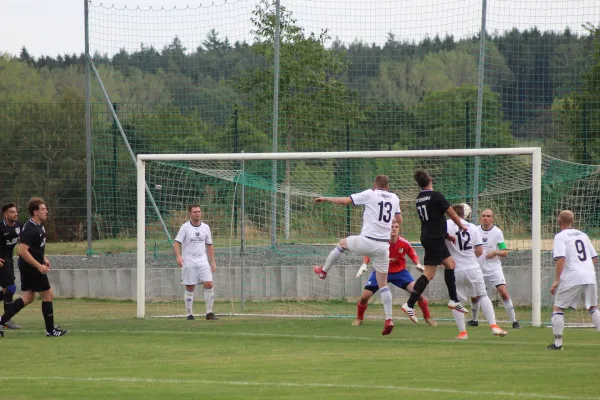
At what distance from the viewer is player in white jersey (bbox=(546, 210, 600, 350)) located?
37.4 ft

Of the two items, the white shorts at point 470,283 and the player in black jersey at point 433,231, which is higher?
the player in black jersey at point 433,231

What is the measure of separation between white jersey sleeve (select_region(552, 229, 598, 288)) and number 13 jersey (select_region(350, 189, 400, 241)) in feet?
9.60

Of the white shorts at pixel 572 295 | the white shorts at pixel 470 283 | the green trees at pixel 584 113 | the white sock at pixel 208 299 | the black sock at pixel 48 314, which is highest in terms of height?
the green trees at pixel 584 113

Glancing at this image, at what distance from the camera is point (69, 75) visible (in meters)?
50.8

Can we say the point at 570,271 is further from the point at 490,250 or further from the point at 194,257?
the point at 194,257

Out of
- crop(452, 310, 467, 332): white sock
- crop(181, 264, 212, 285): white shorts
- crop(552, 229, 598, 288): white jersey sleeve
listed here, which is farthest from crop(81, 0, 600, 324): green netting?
crop(552, 229, 598, 288): white jersey sleeve

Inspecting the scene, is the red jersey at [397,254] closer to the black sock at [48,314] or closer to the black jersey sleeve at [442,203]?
the black jersey sleeve at [442,203]

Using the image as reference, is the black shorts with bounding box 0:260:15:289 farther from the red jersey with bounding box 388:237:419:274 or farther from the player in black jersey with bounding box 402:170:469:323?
the player in black jersey with bounding box 402:170:469:323

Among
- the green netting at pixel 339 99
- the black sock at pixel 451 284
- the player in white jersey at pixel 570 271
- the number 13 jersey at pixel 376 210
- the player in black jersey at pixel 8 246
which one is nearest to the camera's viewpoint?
the player in white jersey at pixel 570 271

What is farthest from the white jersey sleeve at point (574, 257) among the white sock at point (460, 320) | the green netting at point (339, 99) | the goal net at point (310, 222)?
the green netting at point (339, 99)

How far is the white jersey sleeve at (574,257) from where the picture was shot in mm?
11414

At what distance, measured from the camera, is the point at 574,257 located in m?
11.5

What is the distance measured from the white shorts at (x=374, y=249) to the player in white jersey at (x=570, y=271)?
2.98 m

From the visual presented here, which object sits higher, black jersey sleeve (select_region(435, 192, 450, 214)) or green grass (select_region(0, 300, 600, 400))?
black jersey sleeve (select_region(435, 192, 450, 214))
